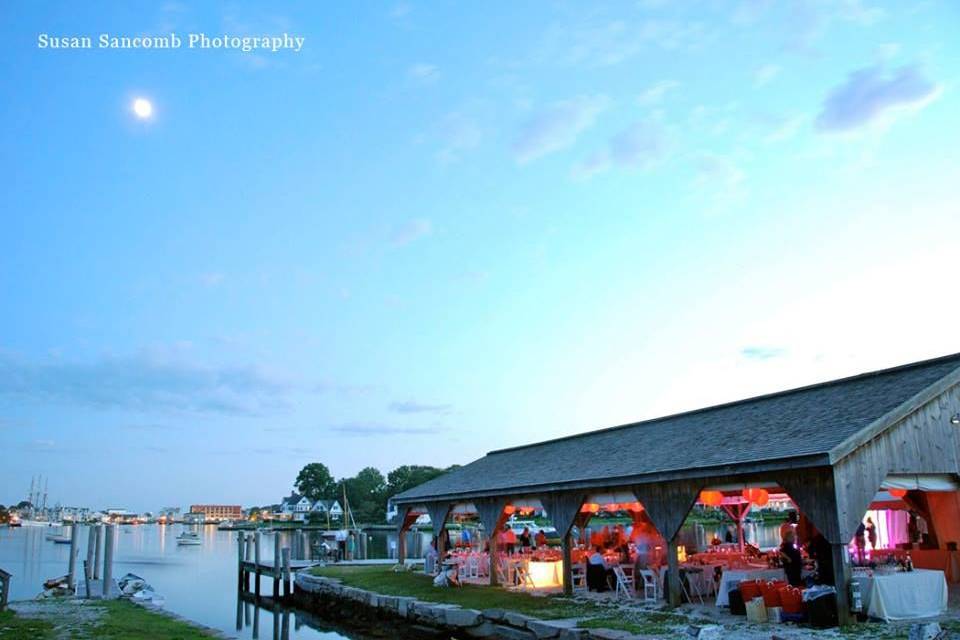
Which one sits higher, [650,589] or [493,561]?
[493,561]

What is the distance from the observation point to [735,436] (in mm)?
16203

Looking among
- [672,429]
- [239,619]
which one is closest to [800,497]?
[672,429]

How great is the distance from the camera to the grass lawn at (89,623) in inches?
600

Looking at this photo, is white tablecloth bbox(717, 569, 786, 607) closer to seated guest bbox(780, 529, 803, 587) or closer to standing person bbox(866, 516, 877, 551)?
seated guest bbox(780, 529, 803, 587)

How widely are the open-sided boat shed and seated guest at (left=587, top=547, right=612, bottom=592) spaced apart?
771 millimetres

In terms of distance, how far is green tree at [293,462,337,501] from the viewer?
161 metres

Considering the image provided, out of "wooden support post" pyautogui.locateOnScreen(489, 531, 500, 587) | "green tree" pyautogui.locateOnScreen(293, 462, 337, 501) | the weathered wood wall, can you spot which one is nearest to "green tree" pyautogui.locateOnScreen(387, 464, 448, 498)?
"green tree" pyautogui.locateOnScreen(293, 462, 337, 501)

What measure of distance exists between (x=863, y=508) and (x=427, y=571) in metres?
17.1

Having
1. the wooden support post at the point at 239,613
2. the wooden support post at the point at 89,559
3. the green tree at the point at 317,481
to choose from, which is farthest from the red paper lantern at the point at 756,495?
the green tree at the point at 317,481

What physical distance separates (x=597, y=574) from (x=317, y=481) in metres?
149

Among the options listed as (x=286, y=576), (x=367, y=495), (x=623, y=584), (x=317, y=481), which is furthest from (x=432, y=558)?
(x=317, y=481)

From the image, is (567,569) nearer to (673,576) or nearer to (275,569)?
(673,576)

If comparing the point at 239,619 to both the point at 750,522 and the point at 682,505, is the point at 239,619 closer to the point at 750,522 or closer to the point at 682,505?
the point at 682,505

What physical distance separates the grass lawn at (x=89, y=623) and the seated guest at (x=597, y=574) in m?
9.13
